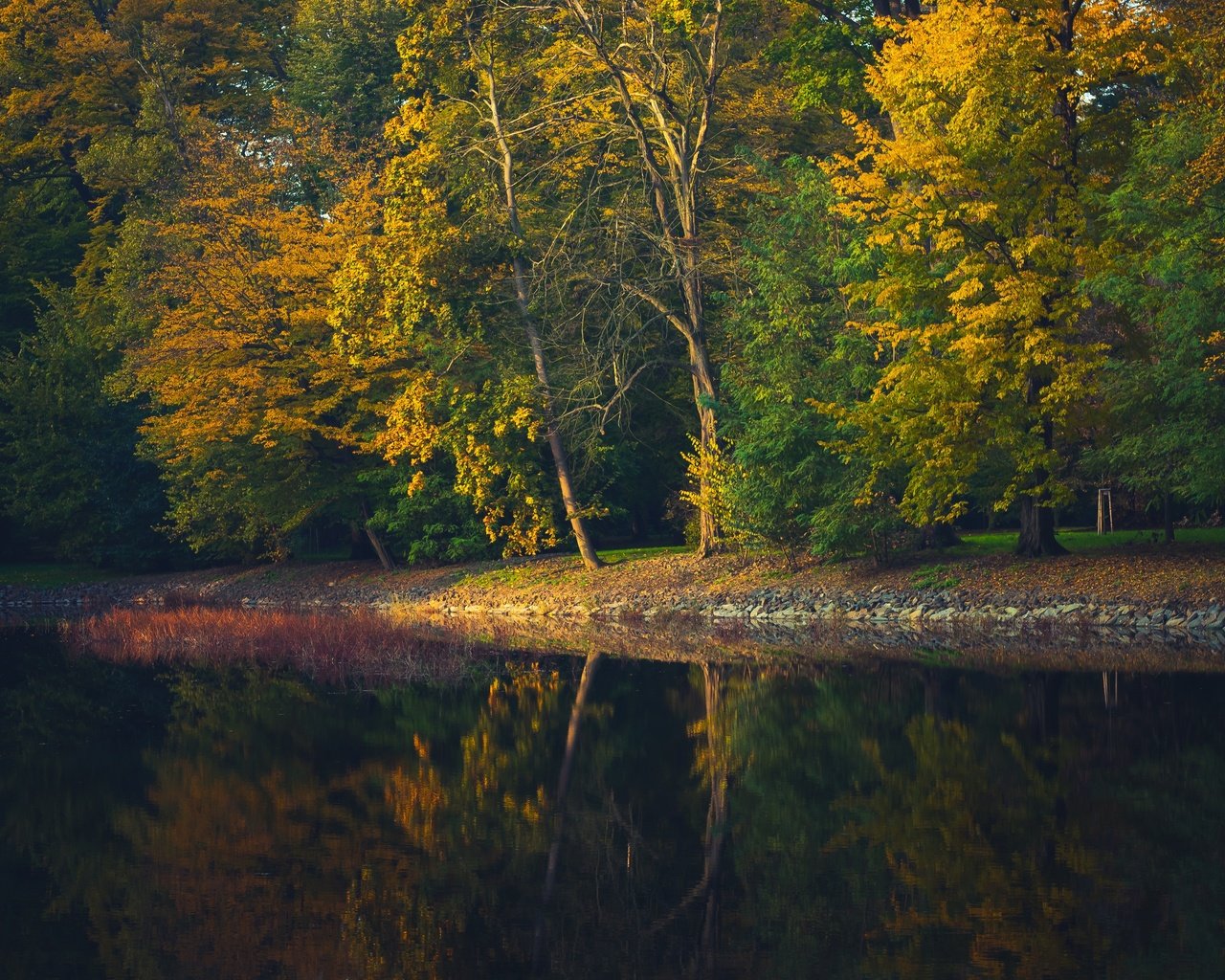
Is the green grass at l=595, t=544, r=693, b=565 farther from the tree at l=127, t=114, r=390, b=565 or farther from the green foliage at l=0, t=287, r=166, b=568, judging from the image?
the green foliage at l=0, t=287, r=166, b=568

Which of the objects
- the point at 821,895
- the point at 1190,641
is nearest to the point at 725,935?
the point at 821,895

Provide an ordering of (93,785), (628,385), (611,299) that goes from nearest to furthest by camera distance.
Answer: (93,785), (628,385), (611,299)

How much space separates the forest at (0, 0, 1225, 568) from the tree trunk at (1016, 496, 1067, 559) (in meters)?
0.12

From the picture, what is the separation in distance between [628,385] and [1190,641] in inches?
642

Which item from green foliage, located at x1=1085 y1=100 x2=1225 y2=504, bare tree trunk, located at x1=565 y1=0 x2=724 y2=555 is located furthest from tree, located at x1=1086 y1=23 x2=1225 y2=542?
bare tree trunk, located at x1=565 y1=0 x2=724 y2=555

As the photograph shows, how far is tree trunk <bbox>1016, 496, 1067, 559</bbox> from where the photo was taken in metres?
28.2

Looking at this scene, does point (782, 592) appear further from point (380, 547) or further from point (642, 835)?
point (642, 835)

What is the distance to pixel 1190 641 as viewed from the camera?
21.7m

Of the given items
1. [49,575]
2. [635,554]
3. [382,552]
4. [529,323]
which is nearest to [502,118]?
[529,323]

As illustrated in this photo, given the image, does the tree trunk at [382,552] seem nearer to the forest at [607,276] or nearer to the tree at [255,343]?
the tree at [255,343]

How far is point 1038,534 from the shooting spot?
1113 inches

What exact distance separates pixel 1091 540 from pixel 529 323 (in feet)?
51.3

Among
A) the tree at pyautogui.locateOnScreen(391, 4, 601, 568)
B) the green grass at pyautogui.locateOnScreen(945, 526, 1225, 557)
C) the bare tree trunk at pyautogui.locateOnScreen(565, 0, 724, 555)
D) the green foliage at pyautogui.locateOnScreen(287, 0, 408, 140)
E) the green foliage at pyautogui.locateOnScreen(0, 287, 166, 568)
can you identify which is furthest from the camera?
the green foliage at pyautogui.locateOnScreen(287, 0, 408, 140)

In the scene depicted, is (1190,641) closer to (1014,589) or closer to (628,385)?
(1014,589)
